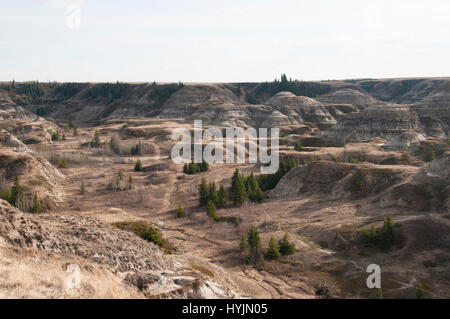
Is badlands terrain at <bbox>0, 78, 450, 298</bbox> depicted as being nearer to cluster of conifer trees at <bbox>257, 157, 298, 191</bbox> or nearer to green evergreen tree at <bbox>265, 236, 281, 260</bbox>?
green evergreen tree at <bbox>265, 236, 281, 260</bbox>

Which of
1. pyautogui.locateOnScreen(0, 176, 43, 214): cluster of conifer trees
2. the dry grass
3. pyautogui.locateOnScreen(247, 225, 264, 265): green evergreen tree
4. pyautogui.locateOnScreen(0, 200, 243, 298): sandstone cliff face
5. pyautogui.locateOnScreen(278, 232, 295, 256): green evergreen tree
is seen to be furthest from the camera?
pyautogui.locateOnScreen(0, 176, 43, 214): cluster of conifer trees

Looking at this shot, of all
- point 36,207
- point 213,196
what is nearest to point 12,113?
point 36,207

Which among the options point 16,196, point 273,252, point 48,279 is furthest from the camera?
point 16,196

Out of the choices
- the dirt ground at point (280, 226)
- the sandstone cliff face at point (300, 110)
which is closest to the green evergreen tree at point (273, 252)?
the dirt ground at point (280, 226)

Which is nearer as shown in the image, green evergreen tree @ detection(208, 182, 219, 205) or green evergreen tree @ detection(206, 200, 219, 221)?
green evergreen tree @ detection(206, 200, 219, 221)

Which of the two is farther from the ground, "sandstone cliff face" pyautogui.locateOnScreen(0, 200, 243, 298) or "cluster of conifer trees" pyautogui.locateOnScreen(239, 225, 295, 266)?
"sandstone cliff face" pyautogui.locateOnScreen(0, 200, 243, 298)

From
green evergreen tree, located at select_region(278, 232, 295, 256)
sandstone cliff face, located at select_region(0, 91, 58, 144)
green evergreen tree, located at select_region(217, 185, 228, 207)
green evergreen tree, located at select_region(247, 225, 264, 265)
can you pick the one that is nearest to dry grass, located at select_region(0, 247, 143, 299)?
green evergreen tree, located at select_region(247, 225, 264, 265)

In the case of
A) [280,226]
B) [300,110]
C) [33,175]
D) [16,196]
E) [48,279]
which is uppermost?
[300,110]

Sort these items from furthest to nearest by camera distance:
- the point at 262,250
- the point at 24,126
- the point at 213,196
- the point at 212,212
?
the point at 24,126, the point at 213,196, the point at 212,212, the point at 262,250

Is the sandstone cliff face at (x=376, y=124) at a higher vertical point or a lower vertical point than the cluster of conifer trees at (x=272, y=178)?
higher

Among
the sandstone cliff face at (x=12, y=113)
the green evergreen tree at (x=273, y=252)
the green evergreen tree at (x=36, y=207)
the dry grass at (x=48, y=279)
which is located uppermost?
the sandstone cliff face at (x=12, y=113)

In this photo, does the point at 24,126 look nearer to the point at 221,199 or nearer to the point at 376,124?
the point at 221,199

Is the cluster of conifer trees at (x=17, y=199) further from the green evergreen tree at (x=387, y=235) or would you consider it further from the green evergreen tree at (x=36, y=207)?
the green evergreen tree at (x=387, y=235)
